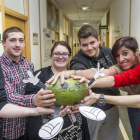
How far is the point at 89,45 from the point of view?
1581mm

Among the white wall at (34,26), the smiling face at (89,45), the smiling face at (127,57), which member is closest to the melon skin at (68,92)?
the smiling face at (127,57)

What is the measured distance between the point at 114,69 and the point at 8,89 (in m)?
0.90

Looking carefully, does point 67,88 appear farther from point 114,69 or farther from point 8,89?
point 114,69

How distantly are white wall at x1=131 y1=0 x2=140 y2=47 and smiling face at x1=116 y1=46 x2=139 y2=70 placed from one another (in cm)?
239

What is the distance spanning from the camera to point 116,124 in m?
1.79

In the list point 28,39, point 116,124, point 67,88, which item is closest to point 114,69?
point 116,124

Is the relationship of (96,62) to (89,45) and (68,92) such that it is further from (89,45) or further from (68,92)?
(68,92)

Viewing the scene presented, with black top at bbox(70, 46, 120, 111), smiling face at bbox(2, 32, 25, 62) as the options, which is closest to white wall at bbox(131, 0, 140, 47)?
black top at bbox(70, 46, 120, 111)

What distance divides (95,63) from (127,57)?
38 cm

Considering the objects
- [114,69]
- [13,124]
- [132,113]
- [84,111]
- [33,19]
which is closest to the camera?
[84,111]

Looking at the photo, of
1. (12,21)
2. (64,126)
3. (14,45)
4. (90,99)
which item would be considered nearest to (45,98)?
(90,99)

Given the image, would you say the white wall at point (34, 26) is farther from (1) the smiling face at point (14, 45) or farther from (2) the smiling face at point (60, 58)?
(2) the smiling face at point (60, 58)

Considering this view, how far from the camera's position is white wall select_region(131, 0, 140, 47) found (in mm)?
3536

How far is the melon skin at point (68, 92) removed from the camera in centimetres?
79
